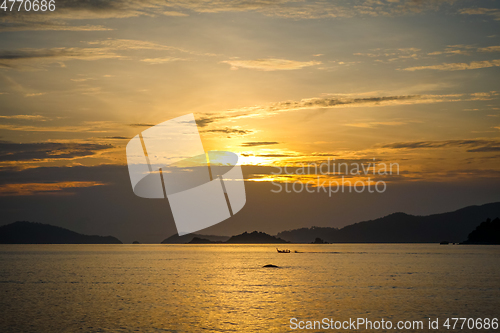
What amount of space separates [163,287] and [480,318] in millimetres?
51490

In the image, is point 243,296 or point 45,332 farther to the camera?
point 243,296

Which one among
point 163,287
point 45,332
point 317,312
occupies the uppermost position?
point 163,287

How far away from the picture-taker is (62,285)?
266 ft

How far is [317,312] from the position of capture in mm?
51625

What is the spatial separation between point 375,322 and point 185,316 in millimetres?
21111

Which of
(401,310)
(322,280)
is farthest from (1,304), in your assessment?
(322,280)

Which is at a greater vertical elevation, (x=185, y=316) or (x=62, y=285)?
(x=62, y=285)

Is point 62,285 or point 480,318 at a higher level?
point 62,285

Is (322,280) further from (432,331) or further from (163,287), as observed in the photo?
(432,331)

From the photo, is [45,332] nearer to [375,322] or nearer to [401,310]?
[375,322]

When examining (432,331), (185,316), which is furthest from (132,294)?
(432,331)

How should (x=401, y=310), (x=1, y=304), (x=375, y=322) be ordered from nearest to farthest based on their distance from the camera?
(x=375, y=322)
(x=401, y=310)
(x=1, y=304)

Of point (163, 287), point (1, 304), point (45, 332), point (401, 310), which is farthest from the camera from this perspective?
point (163, 287)

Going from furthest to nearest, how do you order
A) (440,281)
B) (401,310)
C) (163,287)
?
1. (440,281)
2. (163,287)
3. (401,310)
